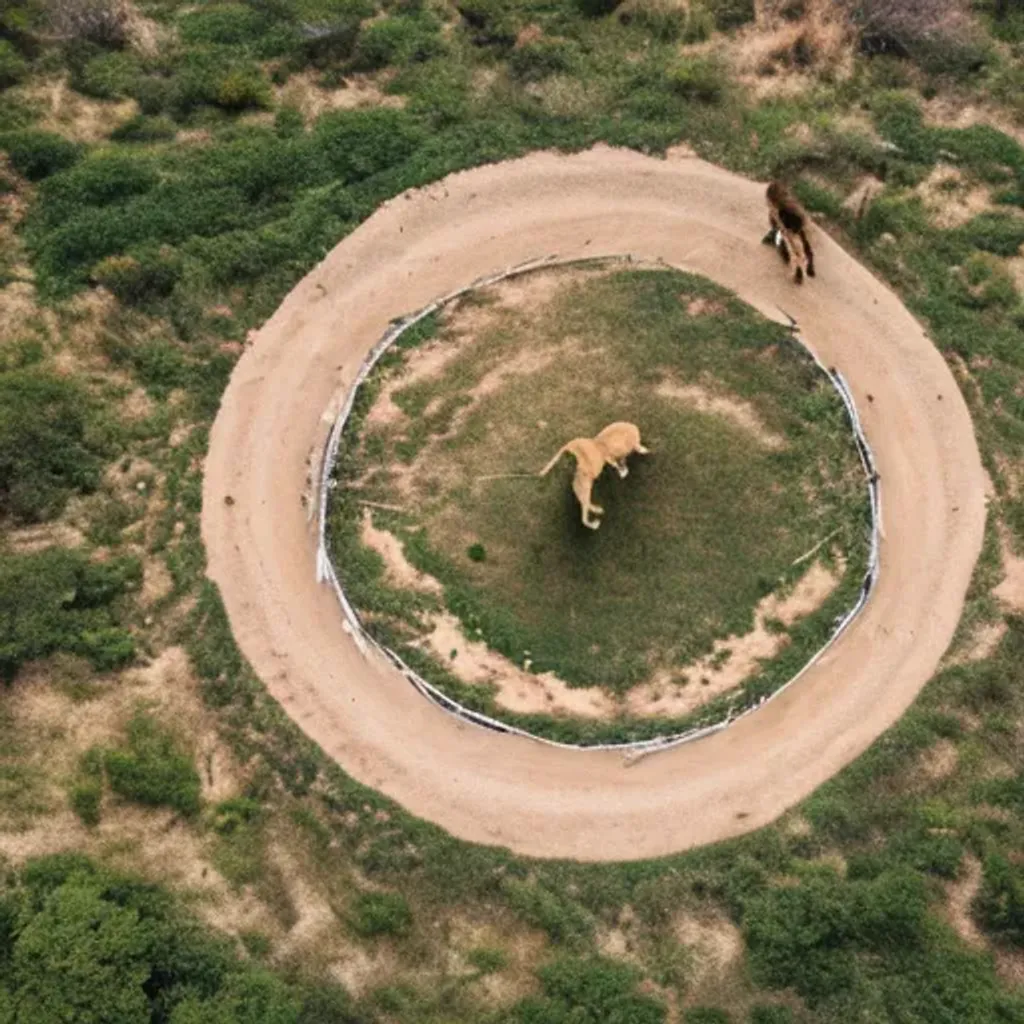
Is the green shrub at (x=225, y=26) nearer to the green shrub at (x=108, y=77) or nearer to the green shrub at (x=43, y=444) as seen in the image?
the green shrub at (x=108, y=77)

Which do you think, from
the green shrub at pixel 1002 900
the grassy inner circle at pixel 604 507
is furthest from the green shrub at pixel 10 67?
the green shrub at pixel 1002 900

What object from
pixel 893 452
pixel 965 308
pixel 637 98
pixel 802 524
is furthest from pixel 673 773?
pixel 637 98

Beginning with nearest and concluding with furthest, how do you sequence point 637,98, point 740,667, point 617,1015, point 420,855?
1. point 617,1015
2. point 420,855
3. point 740,667
4. point 637,98

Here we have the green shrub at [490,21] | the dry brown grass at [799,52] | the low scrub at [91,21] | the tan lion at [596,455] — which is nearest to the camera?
the tan lion at [596,455]

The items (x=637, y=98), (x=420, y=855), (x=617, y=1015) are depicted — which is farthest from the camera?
(x=637, y=98)

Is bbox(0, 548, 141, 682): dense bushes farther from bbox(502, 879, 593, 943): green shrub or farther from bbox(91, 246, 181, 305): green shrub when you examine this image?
bbox(502, 879, 593, 943): green shrub

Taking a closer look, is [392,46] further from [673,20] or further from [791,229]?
[791,229]

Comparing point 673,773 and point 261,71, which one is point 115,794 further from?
point 261,71

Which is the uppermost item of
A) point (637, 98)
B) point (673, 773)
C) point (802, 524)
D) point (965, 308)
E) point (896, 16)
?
point (896, 16)

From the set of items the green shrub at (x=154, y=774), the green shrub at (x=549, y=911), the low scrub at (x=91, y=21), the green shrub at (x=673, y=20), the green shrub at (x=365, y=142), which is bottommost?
the green shrub at (x=549, y=911)
